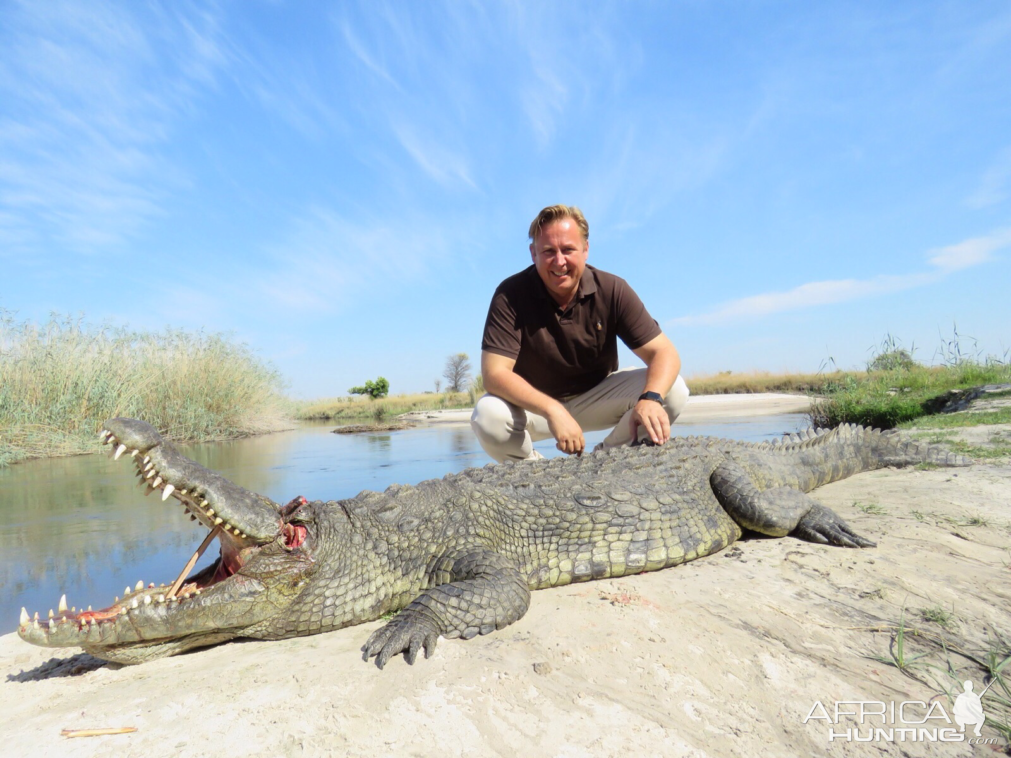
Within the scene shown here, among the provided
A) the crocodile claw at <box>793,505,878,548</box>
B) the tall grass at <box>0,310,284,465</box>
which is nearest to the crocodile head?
the crocodile claw at <box>793,505,878,548</box>

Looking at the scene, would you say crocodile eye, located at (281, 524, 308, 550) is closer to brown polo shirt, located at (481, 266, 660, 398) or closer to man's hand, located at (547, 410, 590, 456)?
man's hand, located at (547, 410, 590, 456)

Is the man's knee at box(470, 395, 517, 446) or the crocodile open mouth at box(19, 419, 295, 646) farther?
the man's knee at box(470, 395, 517, 446)

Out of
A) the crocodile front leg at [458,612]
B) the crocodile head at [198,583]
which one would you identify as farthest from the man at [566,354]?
the crocodile head at [198,583]

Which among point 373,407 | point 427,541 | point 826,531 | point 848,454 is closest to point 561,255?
point 427,541

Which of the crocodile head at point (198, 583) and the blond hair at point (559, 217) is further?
the blond hair at point (559, 217)

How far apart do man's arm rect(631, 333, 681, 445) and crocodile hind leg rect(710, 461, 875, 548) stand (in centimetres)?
53

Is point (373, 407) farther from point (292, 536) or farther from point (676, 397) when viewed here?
point (292, 536)

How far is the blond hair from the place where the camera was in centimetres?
457

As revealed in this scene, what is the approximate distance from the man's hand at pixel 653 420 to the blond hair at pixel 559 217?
149 centimetres

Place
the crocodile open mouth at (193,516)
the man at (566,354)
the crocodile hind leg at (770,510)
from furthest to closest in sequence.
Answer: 1. the man at (566,354)
2. the crocodile hind leg at (770,510)
3. the crocodile open mouth at (193,516)

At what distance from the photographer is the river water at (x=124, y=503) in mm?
3843

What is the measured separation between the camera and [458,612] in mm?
2582

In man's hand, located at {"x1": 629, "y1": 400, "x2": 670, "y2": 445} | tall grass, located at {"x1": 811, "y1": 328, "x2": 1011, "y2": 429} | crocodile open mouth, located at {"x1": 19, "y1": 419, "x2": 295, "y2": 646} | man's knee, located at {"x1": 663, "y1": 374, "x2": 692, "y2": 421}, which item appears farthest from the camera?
tall grass, located at {"x1": 811, "y1": 328, "x2": 1011, "y2": 429}

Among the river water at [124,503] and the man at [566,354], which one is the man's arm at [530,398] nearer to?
the man at [566,354]
